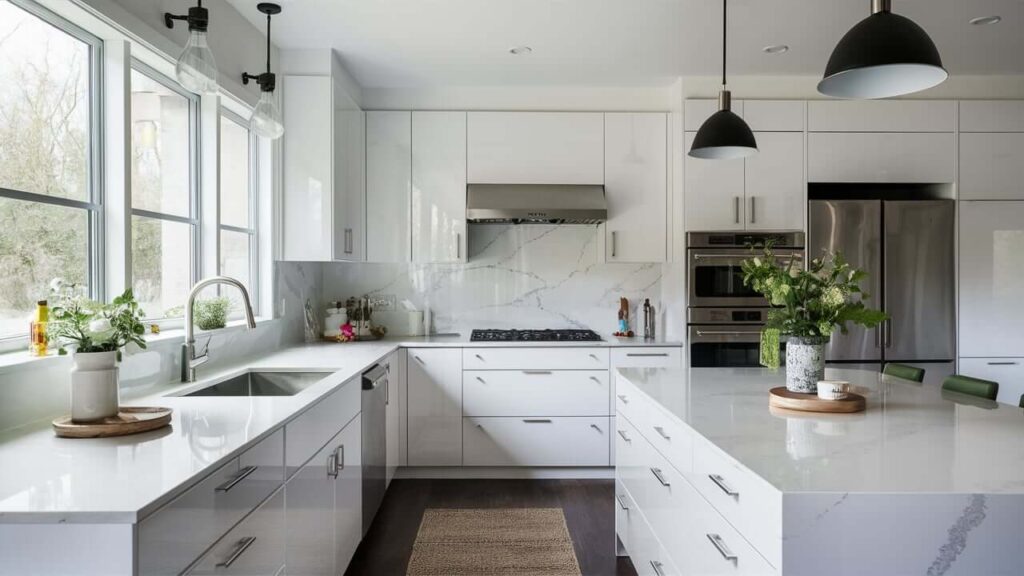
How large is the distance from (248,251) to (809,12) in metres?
3.18

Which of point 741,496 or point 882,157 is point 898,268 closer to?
point 882,157

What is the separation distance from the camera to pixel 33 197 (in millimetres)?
1899

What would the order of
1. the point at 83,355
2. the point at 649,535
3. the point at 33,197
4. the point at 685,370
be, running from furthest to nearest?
1. the point at 685,370
2. the point at 649,535
3. the point at 33,197
4. the point at 83,355

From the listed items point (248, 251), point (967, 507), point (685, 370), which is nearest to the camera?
point (967, 507)

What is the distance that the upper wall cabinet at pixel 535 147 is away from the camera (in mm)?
4148

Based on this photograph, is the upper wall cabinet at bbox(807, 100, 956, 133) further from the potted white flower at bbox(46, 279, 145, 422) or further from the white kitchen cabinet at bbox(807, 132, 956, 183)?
the potted white flower at bbox(46, 279, 145, 422)

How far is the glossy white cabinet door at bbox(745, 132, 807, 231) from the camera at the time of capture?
13.1 feet

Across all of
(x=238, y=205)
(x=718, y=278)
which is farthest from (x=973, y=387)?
(x=238, y=205)

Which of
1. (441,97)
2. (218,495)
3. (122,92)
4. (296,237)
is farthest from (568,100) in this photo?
(218,495)

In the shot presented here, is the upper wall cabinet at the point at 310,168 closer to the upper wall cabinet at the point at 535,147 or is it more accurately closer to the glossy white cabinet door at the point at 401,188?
the glossy white cabinet door at the point at 401,188

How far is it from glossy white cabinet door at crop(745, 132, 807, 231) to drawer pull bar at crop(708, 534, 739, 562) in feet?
9.09

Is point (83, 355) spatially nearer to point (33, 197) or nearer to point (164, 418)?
point (164, 418)

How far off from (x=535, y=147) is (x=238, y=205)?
74.0 inches

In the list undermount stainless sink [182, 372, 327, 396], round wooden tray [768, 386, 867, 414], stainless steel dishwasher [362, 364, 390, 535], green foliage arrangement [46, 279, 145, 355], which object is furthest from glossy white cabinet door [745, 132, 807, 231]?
green foliage arrangement [46, 279, 145, 355]
